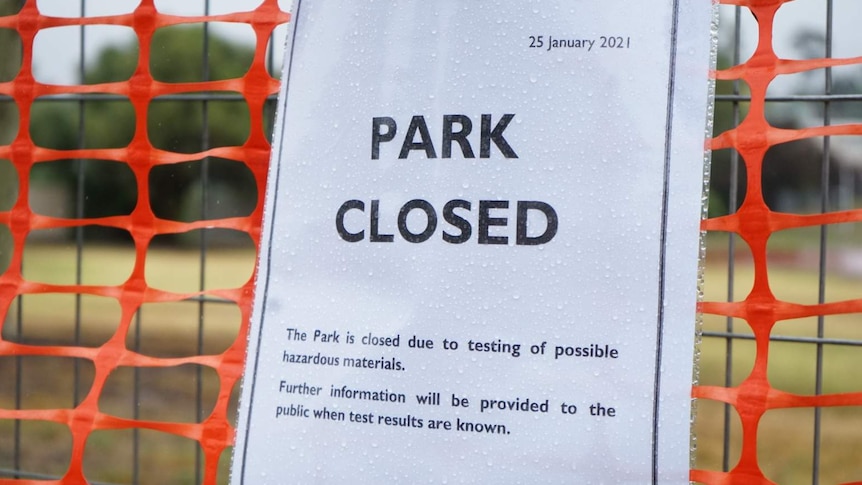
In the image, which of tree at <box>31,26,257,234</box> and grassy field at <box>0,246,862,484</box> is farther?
grassy field at <box>0,246,862,484</box>

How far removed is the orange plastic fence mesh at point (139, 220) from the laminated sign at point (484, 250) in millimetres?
180

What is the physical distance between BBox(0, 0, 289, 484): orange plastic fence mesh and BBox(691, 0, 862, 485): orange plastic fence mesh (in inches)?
22.2

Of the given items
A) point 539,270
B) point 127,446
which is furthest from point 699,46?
point 127,446

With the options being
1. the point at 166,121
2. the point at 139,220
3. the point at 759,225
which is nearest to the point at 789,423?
the point at 166,121

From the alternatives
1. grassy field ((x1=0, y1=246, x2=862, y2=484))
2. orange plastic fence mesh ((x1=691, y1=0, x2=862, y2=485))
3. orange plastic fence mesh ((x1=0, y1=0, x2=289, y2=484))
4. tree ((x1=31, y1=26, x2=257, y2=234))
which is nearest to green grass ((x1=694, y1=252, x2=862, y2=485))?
grassy field ((x1=0, y1=246, x2=862, y2=484))

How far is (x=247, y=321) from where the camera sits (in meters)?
1.04

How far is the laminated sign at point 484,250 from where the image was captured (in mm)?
809

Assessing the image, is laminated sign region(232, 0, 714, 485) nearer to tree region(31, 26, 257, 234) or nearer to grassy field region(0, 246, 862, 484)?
tree region(31, 26, 257, 234)

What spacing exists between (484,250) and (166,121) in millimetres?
1024

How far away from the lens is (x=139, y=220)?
1161 millimetres

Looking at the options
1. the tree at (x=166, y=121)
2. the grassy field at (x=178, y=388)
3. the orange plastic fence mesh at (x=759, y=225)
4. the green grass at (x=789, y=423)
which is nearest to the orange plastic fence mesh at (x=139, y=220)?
the tree at (x=166, y=121)

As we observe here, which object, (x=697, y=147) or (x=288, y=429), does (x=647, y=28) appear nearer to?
(x=697, y=147)

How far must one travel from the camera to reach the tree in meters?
1.51

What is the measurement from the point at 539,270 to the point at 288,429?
12.1 inches
